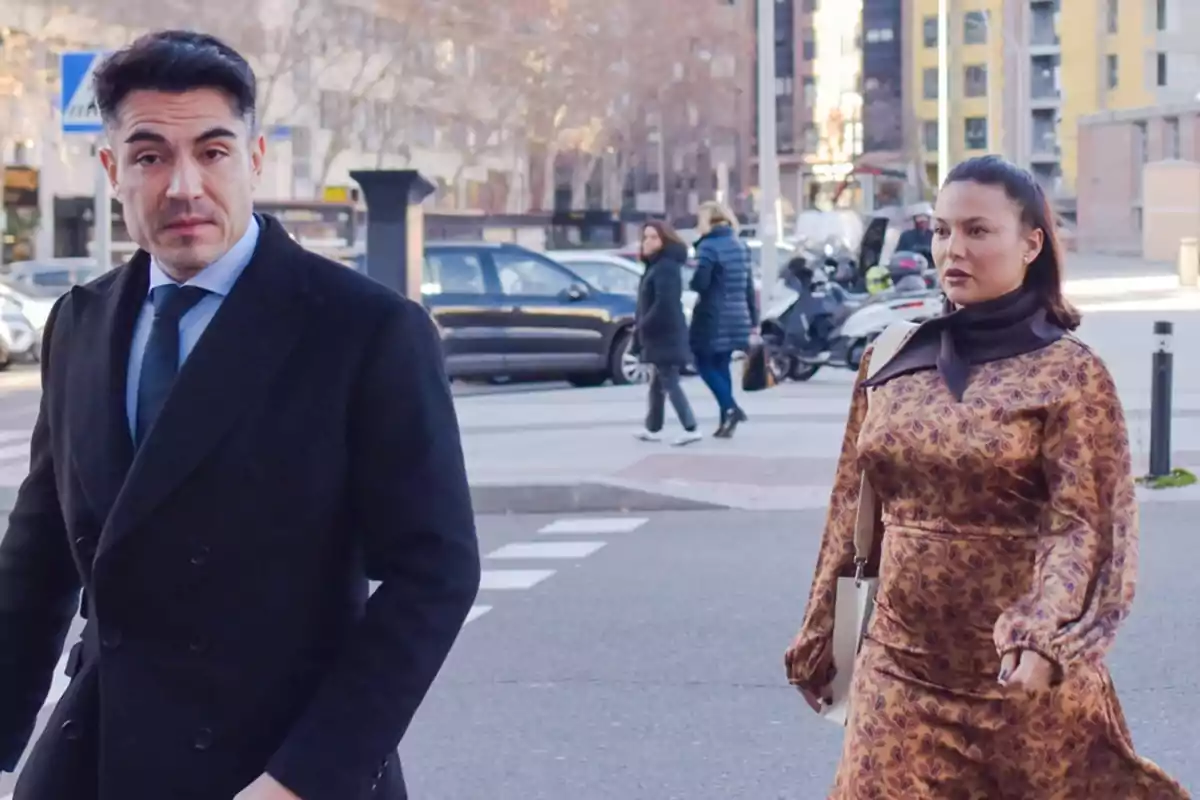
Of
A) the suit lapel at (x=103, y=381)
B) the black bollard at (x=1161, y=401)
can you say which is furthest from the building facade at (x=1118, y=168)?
the suit lapel at (x=103, y=381)

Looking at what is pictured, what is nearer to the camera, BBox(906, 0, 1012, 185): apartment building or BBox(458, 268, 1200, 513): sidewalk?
BBox(458, 268, 1200, 513): sidewalk

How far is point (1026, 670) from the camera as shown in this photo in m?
3.75

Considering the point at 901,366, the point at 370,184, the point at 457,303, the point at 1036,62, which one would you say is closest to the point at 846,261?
the point at 457,303

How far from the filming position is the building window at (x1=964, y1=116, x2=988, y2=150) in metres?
113

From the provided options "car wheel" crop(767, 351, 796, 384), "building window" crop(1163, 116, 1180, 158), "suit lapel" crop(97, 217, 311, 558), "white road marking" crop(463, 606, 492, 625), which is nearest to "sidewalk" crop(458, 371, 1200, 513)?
"car wheel" crop(767, 351, 796, 384)

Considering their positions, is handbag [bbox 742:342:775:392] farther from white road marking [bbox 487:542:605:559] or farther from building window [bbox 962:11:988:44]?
building window [bbox 962:11:988:44]

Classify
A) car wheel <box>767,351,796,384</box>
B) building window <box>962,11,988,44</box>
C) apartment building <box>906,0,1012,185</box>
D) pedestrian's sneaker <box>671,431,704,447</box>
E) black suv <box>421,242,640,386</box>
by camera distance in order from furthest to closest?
apartment building <box>906,0,1012,185</box>
building window <box>962,11,988,44</box>
car wheel <box>767,351,796,384</box>
black suv <box>421,242,640,386</box>
pedestrian's sneaker <box>671,431,704,447</box>

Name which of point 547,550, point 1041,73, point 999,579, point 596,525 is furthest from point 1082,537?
point 1041,73

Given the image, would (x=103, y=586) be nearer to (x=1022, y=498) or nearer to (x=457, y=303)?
(x=1022, y=498)

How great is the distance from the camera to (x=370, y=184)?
16.0 metres

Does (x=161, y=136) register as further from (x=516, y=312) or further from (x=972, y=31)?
(x=972, y=31)

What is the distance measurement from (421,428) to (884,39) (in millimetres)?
118101

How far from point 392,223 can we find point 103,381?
44.0 feet

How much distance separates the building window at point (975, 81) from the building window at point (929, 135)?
277 cm
